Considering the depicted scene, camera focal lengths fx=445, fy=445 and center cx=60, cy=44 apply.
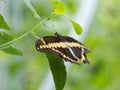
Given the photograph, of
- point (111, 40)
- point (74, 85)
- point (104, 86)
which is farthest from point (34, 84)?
point (111, 40)

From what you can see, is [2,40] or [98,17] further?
[98,17]

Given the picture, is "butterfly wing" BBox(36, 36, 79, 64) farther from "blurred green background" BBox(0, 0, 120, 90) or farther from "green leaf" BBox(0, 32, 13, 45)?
"blurred green background" BBox(0, 0, 120, 90)

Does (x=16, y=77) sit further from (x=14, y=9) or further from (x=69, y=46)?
(x=69, y=46)

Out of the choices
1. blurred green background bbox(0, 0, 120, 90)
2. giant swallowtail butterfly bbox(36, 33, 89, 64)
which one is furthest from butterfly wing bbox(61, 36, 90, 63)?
blurred green background bbox(0, 0, 120, 90)

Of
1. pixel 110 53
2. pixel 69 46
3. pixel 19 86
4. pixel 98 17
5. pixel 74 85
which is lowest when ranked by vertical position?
pixel 69 46

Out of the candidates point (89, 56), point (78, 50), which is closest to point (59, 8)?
point (78, 50)

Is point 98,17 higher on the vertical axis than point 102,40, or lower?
higher

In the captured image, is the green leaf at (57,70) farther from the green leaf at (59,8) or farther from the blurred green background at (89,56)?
the blurred green background at (89,56)

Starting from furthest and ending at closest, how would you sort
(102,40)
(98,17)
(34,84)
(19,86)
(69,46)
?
1. (98,17)
2. (102,40)
3. (34,84)
4. (19,86)
5. (69,46)
